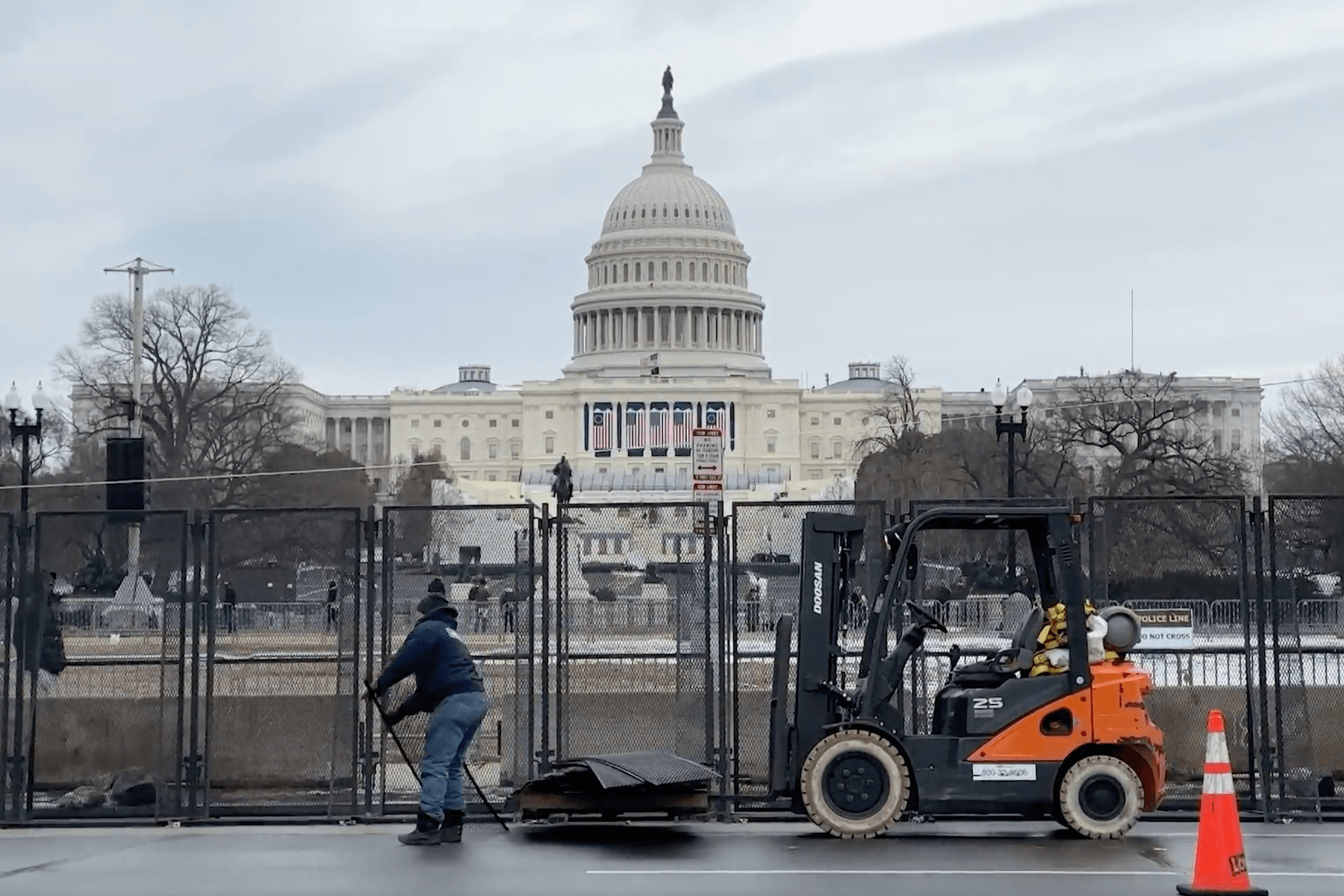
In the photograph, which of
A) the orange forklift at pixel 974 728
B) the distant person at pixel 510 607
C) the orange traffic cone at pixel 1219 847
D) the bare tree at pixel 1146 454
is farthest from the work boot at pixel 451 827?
the bare tree at pixel 1146 454

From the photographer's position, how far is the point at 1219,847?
37.8 feet

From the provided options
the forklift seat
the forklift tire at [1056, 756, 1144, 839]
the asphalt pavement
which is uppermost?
the forklift seat

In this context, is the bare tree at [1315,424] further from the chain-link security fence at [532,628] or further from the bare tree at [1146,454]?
the chain-link security fence at [532,628]

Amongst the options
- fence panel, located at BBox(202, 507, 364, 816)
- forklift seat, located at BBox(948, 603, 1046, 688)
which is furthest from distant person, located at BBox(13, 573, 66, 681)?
forklift seat, located at BBox(948, 603, 1046, 688)

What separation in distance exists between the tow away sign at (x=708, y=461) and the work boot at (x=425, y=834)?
9.41 metres

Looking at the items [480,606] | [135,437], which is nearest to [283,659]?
[480,606]

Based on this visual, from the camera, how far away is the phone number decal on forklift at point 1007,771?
13906 mm

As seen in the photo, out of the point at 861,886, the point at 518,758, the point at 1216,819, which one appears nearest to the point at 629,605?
the point at 518,758

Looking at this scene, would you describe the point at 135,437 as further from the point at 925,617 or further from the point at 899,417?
the point at 899,417

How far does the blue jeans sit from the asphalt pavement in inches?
12.3

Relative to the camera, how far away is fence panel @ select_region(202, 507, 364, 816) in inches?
631

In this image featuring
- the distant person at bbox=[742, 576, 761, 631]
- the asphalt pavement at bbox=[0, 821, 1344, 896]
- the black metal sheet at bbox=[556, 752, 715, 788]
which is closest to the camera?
the asphalt pavement at bbox=[0, 821, 1344, 896]

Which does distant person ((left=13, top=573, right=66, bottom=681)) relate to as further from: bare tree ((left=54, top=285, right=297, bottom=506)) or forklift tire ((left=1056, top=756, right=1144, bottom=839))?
bare tree ((left=54, top=285, right=297, bottom=506))

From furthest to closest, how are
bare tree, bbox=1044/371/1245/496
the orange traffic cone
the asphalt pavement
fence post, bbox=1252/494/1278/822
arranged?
bare tree, bbox=1044/371/1245/496, fence post, bbox=1252/494/1278/822, the asphalt pavement, the orange traffic cone
